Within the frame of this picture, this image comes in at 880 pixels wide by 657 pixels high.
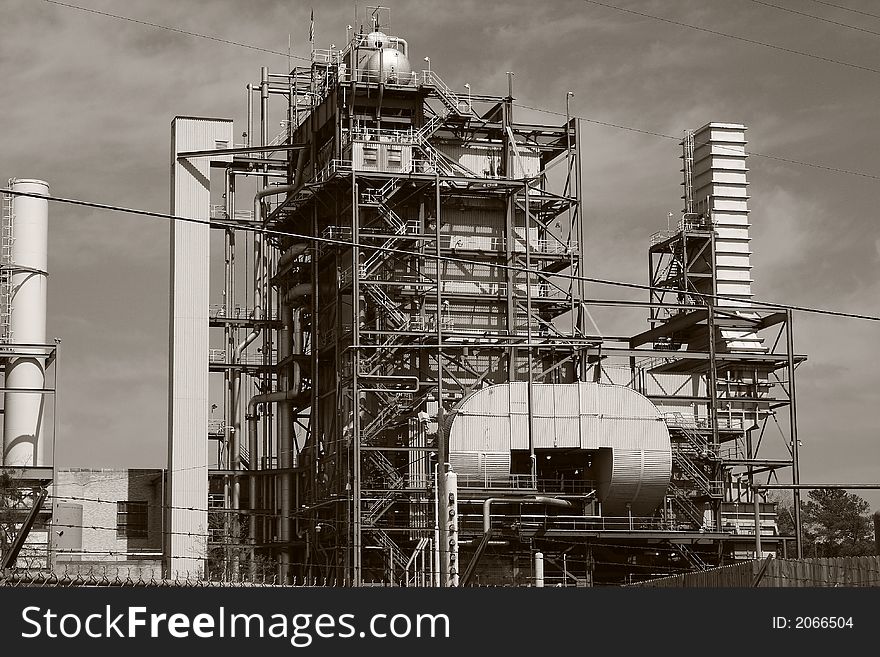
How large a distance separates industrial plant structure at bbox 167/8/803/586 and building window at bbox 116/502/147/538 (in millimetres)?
4779

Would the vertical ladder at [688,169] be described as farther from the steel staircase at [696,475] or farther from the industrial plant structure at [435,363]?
the steel staircase at [696,475]

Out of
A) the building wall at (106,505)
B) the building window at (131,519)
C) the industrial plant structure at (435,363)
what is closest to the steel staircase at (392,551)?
the industrial plant structure at (435,363)

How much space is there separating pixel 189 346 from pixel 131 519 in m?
12.3

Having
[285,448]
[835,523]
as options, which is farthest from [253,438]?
[835,523]

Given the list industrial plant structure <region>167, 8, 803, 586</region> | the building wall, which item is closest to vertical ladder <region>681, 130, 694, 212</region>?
industrial plant structure <region>167, 8, 803, 586</region>

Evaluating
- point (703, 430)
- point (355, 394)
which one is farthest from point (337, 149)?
point (703, 430)

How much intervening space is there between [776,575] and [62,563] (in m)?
41.8

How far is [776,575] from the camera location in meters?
29.2

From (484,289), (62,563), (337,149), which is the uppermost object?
(337,149)

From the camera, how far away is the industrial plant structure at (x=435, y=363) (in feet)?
196

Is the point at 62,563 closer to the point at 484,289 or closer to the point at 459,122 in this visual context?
the point at 484,289

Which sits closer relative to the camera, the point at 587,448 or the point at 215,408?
the point at 587,448

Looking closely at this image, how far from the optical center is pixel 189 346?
63.3 meters

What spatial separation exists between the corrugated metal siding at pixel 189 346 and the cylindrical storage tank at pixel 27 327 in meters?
6.76
